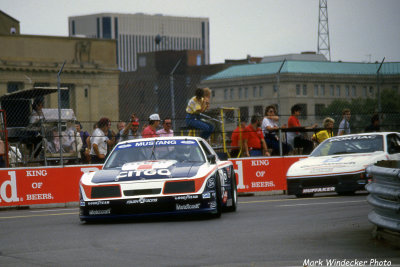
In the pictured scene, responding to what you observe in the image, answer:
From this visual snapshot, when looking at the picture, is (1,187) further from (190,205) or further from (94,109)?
(94,109)

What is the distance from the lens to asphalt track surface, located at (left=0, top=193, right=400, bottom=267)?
326 inches

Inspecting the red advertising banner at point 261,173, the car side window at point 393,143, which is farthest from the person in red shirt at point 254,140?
the car side window at point 393,143

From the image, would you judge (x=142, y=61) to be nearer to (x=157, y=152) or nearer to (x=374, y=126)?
(x=374, y=126)

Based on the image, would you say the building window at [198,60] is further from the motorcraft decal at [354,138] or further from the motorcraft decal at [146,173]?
the motorcraft decal at [146,173]

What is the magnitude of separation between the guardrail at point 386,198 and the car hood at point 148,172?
324 cm

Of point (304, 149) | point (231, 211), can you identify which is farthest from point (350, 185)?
point (304, 149)

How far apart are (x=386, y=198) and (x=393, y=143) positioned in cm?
914

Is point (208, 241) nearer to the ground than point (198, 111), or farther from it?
nearer to the ground

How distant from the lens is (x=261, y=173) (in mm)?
20594

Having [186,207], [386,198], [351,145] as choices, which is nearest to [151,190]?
[186,207]

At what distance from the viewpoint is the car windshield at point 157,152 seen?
13.3m

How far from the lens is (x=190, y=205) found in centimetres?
1212

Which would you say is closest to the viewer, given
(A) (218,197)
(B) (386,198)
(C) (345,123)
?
(B) (386,198)

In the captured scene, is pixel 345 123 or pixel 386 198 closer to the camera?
pixel 386 198
